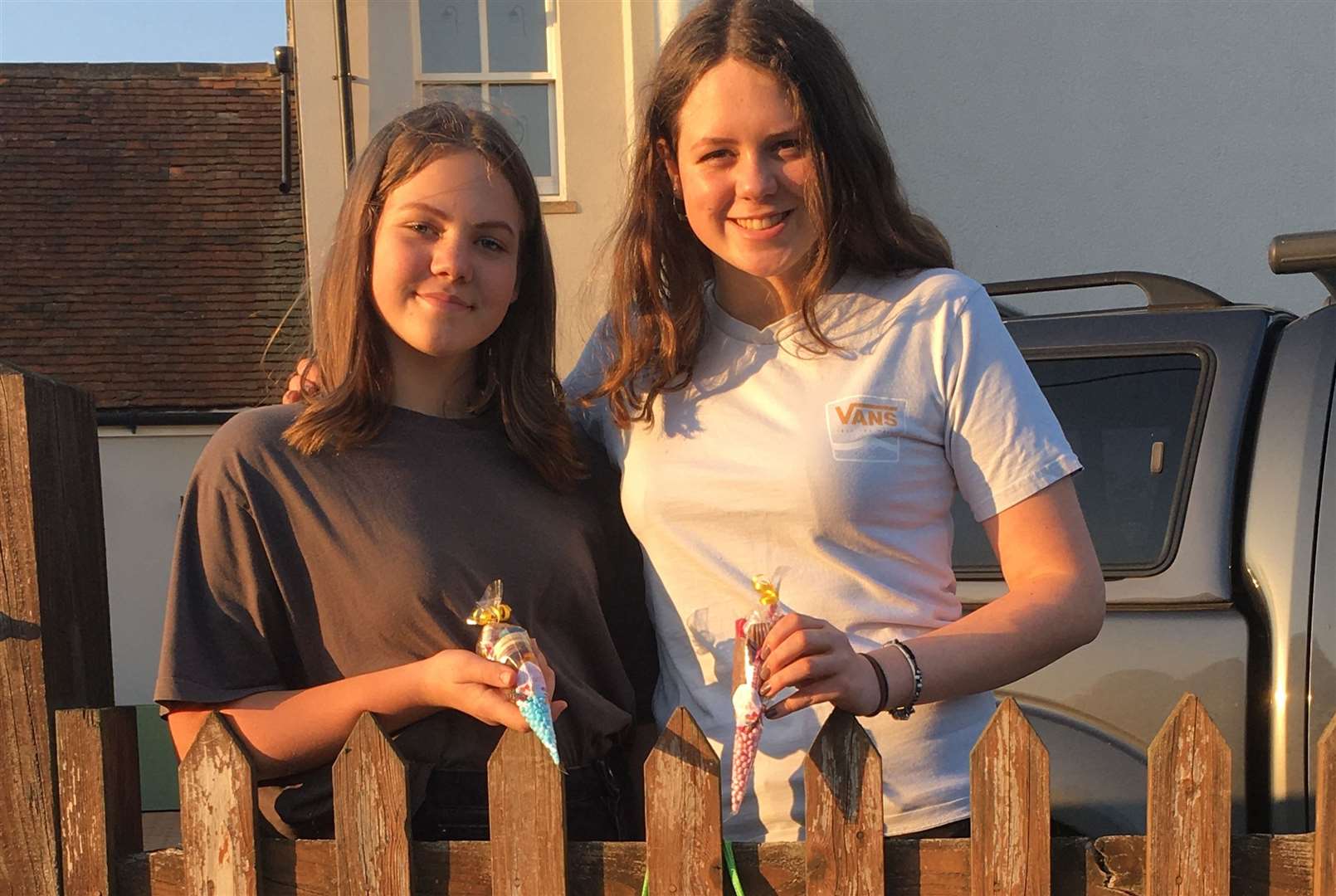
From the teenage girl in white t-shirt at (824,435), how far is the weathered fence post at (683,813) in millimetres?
135

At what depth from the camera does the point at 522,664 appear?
1636 millimetres

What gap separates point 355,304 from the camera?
77.7 inches

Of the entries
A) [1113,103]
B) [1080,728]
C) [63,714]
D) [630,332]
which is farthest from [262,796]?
[1113,103]

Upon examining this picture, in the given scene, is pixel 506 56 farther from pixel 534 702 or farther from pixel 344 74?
pixel 534 702

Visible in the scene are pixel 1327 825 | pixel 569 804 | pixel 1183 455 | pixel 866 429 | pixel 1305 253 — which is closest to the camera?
pixel 1327 825

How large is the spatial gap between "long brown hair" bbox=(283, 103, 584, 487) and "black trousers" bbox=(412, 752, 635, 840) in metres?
0.43

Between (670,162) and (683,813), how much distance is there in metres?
0.97

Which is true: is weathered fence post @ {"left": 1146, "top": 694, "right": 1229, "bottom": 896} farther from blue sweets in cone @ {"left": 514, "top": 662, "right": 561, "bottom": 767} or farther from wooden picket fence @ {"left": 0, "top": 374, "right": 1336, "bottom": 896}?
blue sweets in cone @ {"left": 514, "top": 662, "right": 561, "bottom": 767}

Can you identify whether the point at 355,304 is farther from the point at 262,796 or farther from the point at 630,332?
the point at 262,796

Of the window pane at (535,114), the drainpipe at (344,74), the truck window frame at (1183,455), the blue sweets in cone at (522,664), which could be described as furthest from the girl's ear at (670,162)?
the window pane at (535,114)

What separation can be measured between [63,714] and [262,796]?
0.29 meters

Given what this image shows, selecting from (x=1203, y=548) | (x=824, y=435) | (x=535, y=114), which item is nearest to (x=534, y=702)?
(x=824, y=435)

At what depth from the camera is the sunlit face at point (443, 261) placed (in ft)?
6.42

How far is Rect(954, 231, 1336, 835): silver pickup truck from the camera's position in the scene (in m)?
2.61
